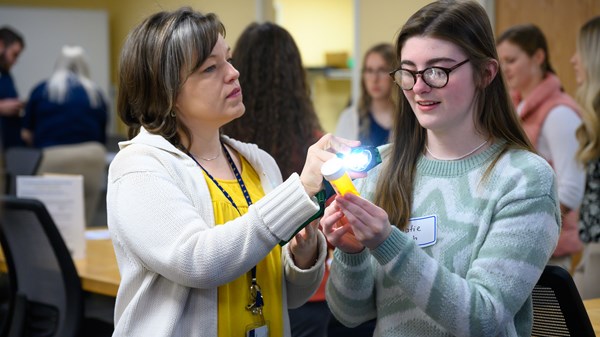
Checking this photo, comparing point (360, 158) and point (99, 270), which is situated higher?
point (360, 158)

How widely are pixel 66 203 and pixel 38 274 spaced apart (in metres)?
0.33

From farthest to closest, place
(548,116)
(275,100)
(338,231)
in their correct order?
(548,116)
(275,100)
(338,231)

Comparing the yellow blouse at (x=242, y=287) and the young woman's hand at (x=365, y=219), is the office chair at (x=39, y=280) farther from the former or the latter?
the young woman's hand at (x=365, y=219)

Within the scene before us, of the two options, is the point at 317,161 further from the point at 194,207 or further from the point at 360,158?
the point at 194,207

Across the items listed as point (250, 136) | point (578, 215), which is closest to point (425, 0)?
point (250, 136)

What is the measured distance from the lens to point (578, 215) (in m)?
3.86

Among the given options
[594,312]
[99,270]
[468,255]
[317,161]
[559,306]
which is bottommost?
[99,270]

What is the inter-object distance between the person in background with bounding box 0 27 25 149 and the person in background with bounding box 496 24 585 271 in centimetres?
390

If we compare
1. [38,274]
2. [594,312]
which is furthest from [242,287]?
[38,274]

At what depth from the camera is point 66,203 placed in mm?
3326

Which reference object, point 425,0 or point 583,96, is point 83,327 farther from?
point 583,96

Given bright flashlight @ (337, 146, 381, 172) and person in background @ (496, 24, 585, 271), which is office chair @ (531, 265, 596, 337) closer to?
bright flashlight @ (337, 146, 381, 172)

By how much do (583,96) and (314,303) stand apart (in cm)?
166

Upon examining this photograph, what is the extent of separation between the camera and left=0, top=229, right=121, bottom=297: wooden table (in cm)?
293
